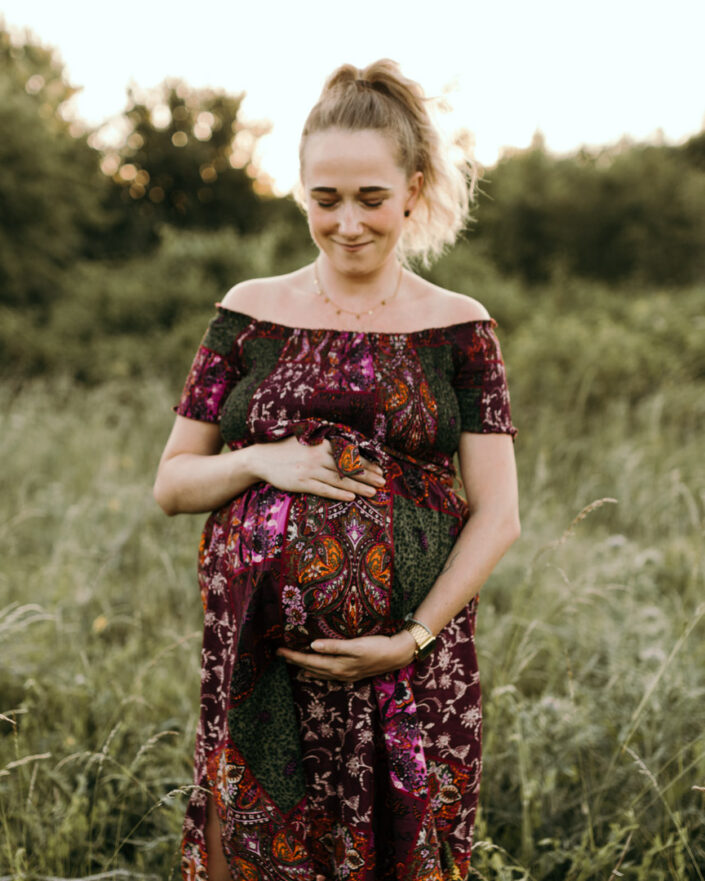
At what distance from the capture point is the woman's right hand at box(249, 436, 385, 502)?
1538 mm

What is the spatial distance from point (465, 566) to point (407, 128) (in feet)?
3.36

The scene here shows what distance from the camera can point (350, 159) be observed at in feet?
5.36

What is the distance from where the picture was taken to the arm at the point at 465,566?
149 cm

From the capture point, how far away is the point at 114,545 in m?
3.77

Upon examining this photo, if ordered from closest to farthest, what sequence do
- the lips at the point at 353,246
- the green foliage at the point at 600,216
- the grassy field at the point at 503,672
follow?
the lips at the point at 353,246
the grassy field at the point at 503,672
the green foliage at the point at 600,216

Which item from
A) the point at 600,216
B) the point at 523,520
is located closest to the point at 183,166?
the point at 600,216

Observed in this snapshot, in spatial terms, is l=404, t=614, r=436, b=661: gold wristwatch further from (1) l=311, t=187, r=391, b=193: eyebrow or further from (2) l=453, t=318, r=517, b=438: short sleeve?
(1) l=311, t=187, r=391, b=193: eyebrow

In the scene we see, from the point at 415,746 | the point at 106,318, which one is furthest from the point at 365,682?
the point at 106,318

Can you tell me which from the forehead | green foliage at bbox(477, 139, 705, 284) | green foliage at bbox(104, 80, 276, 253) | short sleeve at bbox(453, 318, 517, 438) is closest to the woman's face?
the forehead

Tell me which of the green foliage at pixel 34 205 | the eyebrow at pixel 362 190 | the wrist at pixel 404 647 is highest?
the green foliage at pixel 34 205

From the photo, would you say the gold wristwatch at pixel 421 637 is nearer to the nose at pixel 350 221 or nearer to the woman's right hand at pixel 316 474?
the woman's right hand at pixel 316 474

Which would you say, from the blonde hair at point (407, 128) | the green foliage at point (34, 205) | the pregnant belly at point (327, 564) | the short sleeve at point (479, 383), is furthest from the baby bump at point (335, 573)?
the green foliage at point (34, 205)

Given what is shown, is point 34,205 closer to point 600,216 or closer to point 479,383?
point 600,216

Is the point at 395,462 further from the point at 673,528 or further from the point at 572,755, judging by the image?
the point at 673,528
